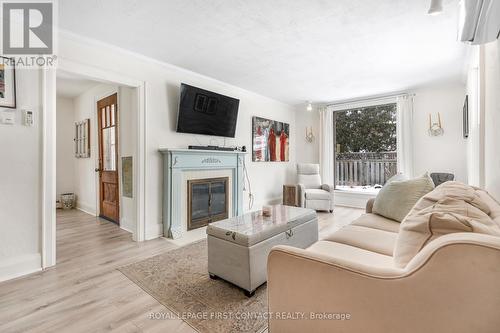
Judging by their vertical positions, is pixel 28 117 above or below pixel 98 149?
above

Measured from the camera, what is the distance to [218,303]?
5.57 feet

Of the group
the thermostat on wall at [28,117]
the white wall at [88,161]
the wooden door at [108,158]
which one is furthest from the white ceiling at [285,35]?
the white wall at [88,161]

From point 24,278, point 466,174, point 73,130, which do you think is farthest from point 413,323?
point 73,130

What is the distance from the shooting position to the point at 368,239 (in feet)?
5.68

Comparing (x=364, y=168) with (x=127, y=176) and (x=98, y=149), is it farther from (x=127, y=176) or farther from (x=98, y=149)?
(x=98, y=149)

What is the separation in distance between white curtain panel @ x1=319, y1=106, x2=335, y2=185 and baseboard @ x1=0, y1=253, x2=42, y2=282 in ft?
16.4

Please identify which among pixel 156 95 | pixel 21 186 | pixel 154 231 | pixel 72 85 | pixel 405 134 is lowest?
pixel 154 231

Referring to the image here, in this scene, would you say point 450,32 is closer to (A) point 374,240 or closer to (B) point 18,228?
(A) point 374,240

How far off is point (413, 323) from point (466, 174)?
4.60 meters

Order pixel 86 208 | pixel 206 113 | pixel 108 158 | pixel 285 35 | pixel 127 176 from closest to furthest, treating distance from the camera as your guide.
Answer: pixel 285 35, pixel 127 176, pixel 206 113, pixel 108 158, pixel 86 208

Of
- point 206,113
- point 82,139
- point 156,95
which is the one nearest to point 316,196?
point 206,113

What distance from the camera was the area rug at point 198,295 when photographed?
1508 millimetres

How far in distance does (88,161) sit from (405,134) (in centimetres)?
621

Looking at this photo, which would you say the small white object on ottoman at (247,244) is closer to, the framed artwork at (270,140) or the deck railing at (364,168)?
the framed artwork at (270,140)
